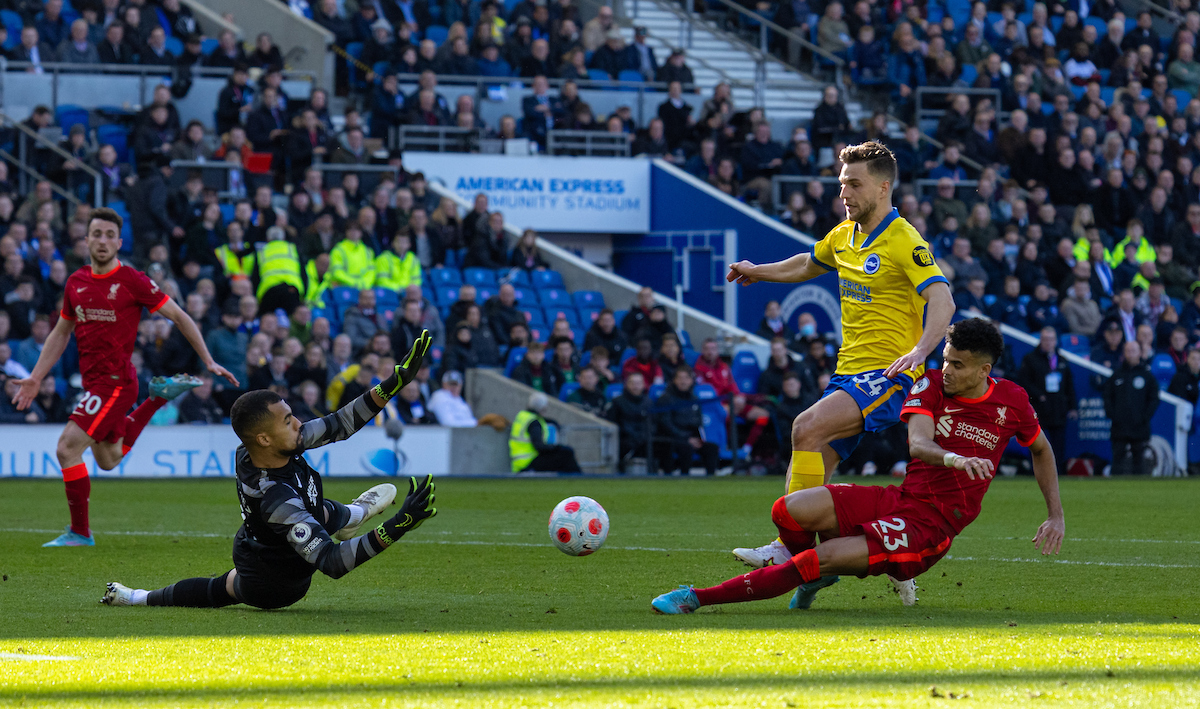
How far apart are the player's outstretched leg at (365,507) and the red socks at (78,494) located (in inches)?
136

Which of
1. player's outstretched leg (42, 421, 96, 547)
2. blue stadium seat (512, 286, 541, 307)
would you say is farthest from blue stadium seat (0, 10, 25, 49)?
player's outstretched leg (42, 421, 96, 547)

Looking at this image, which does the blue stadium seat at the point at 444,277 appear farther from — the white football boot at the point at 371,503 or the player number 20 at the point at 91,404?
the white football boot at the point at 371,503

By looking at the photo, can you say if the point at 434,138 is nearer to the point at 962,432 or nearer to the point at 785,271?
the point at 785,271

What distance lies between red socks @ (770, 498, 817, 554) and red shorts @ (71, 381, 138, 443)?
4794 millimetres

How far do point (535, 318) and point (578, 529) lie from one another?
14.3 m

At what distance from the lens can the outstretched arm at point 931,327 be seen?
671 centimetres

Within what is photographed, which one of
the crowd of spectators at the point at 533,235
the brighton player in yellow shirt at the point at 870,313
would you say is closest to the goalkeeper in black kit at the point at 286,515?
the brighton player in yellow shirt at the point at 870,313

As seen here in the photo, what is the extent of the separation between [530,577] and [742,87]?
20.1 m

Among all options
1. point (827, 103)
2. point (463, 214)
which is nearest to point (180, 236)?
point (463, 214)

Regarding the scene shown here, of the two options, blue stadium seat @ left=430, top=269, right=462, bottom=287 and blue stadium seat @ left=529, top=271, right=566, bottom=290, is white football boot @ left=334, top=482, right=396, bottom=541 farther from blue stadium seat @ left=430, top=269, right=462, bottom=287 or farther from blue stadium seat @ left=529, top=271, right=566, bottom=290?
blue stadium seat @ left=529, top=271, right=566, bottom=290

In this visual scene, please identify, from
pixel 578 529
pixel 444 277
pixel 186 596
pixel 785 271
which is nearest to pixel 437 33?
pixel 444 277

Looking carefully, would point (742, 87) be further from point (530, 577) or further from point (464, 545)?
point (530, 577)

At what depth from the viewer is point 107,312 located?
32.3 feet

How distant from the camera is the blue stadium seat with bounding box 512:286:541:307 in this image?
71.4ft
